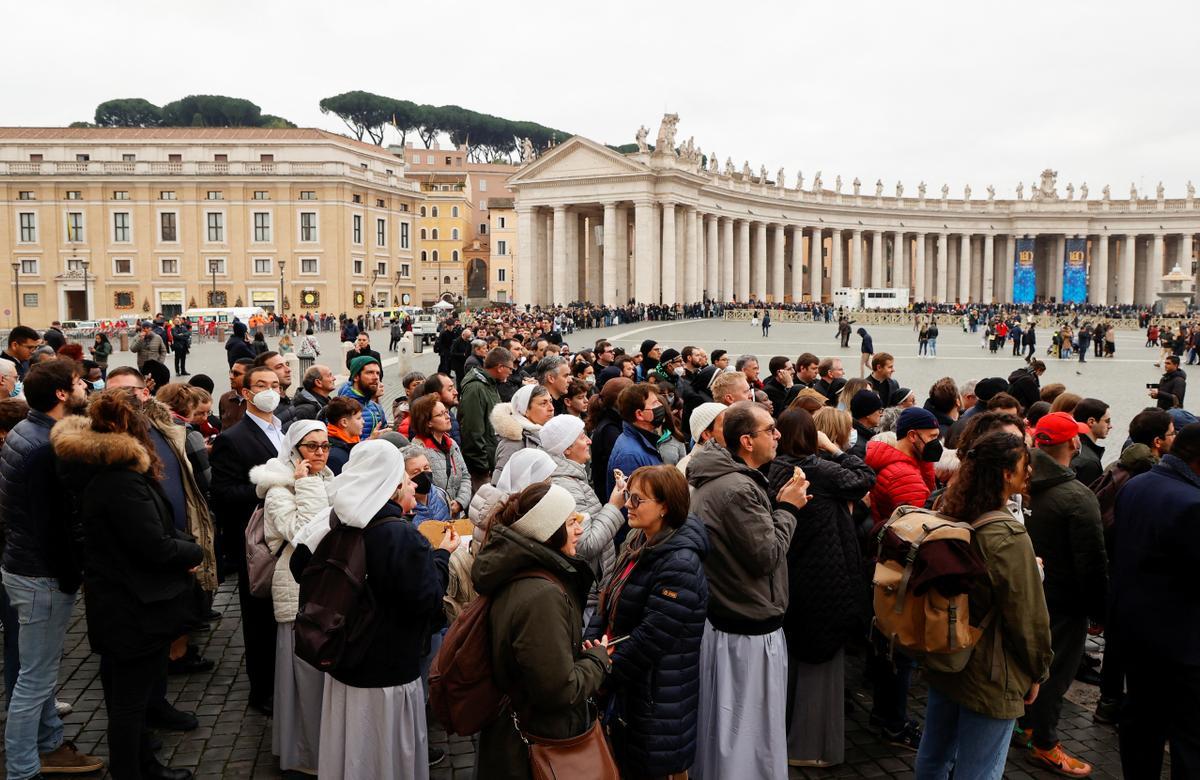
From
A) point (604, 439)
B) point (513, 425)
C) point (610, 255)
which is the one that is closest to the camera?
point (513, 425)

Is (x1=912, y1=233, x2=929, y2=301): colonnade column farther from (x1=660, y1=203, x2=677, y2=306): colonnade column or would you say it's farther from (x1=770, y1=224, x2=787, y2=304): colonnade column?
(x1=660, y1=203, x2=677, y2=306): colonnade column

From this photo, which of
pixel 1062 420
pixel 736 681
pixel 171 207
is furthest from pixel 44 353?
pixel 171 207

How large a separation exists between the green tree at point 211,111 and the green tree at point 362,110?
11289mm

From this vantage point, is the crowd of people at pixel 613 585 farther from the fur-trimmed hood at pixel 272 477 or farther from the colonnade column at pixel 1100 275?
the colonnade column at pixel 1100 275

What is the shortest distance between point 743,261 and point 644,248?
1583cm

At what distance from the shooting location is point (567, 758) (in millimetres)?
3465

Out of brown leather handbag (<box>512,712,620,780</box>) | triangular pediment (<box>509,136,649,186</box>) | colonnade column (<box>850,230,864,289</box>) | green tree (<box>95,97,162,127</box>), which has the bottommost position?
brown leather handbag (<box>512,712,620,780</box>)

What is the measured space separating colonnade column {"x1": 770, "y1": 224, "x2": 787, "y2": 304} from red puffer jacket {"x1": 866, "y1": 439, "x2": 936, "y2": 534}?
7446cm

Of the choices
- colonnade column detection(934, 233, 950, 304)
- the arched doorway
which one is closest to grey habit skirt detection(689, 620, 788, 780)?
the arched doorway

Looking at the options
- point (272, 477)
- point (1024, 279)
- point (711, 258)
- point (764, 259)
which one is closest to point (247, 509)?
point (272, 477)

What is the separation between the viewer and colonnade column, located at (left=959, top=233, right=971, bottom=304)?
85.2m

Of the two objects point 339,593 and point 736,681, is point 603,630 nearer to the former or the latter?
point 736,681

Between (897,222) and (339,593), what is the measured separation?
3379 inches

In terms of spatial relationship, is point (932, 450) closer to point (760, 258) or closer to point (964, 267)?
point (760, 258)
